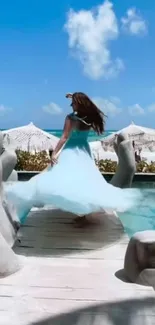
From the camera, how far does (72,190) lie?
12.9 ft

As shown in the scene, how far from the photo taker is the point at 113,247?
376 centimetres

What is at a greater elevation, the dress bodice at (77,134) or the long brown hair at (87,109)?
the long brown hair at (87,109)

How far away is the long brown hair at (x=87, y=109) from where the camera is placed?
4.64m

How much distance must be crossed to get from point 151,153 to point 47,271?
9322 millimetres

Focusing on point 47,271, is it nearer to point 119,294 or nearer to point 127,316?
point 119,294

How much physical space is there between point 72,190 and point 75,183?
0.17 metres

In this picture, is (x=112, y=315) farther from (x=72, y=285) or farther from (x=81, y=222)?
(x=81, y=222)

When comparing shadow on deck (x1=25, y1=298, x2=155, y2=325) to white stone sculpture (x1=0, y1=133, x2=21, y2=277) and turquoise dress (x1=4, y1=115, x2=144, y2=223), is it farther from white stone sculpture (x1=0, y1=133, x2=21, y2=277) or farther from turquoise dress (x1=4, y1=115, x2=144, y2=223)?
turquoise dress (x1=4, y1=115, x2=144, y2=223)

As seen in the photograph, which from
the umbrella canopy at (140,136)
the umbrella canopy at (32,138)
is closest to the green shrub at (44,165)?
the umbrella canopy at (32,138)

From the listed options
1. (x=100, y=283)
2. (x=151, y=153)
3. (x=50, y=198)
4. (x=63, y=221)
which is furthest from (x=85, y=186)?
(x=151, y=153)

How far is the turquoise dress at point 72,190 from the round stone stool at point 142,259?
3.21 feet

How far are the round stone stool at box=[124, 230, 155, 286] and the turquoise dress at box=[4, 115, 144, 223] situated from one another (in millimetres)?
979

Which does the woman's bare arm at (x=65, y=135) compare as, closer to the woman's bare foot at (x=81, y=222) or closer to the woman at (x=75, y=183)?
the woman at (x=75, y=183)

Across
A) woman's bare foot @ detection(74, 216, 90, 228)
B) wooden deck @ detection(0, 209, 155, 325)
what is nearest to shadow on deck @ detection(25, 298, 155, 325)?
wooden deck @ detection(0, 209, 155, 325)
